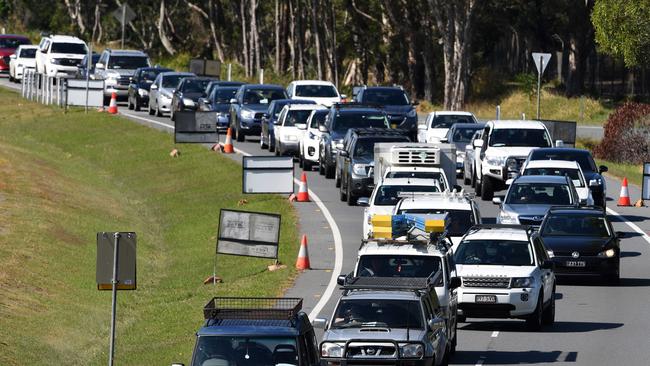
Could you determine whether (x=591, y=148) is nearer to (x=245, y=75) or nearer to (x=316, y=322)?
(x=245, y=75)

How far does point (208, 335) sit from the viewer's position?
15.6 meters

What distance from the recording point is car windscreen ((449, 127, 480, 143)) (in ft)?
157

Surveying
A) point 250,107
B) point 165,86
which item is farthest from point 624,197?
point 165,86

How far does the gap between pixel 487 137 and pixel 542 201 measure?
775cm

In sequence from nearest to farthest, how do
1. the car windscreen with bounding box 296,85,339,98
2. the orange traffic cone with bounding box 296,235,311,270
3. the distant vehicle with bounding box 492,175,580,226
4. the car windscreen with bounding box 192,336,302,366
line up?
the car windscreen with bounding box 192,336,302,366, the orange traffic cone with bounding box 296,235,311,270, the distant vehicle with bounding box 492,175,580,226, the car windscreen with bounding box 296,85,339,98

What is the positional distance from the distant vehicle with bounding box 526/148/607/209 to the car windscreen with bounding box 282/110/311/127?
10.9 meters

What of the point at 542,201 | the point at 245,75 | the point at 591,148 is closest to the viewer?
the point at 542,201

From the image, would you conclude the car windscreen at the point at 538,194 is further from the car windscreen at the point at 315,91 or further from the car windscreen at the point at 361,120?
the car windscreen at the point at 315,91

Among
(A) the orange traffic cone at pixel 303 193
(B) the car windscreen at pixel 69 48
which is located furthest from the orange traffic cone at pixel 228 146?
(B) the car windscreen at pixel 69 48

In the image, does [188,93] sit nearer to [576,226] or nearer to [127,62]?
[127,62]

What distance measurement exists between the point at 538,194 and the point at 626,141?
23.0 m

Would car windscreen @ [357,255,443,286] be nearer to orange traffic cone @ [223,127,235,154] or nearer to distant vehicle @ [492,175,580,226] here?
distant vehicle @ [492,175,580,226]

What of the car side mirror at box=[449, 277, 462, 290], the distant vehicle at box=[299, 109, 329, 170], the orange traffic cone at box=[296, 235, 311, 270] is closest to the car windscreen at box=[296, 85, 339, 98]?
the distant vehicle at box=[299, 109, 329, 170]

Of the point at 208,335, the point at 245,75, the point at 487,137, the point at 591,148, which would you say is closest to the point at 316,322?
the point at 208,335
